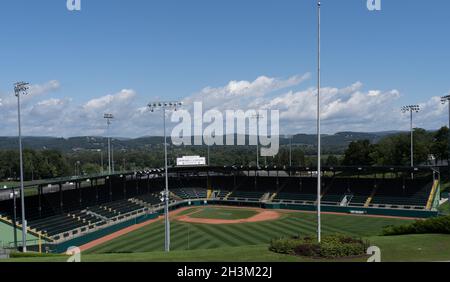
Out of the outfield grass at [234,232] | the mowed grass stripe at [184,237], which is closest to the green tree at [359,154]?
the outfield grass at [234,232]

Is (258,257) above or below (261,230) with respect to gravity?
above

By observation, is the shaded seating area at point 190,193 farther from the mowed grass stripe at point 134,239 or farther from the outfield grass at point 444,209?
the outfield grass at point 444,209

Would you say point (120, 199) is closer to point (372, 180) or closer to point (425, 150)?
point (372, 180)

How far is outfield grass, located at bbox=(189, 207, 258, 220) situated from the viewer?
6206 cm

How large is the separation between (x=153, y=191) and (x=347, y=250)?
196 ft

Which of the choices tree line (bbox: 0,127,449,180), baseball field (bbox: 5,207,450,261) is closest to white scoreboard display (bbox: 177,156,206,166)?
baseball field (bbox: 5,207,450,261)

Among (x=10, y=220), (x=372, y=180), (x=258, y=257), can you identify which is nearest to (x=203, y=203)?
(x=372, y=180)

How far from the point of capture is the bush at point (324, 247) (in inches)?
694

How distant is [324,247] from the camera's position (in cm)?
1784

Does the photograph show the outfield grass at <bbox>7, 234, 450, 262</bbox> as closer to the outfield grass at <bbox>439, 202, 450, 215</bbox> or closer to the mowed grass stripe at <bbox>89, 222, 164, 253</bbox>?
the mowed grass stripe at <bbox>89, 222, 164, 253</bbox>

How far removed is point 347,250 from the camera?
17.7 m

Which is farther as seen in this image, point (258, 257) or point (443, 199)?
point (443, 199)

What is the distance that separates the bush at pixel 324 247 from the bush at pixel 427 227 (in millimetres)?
10488
